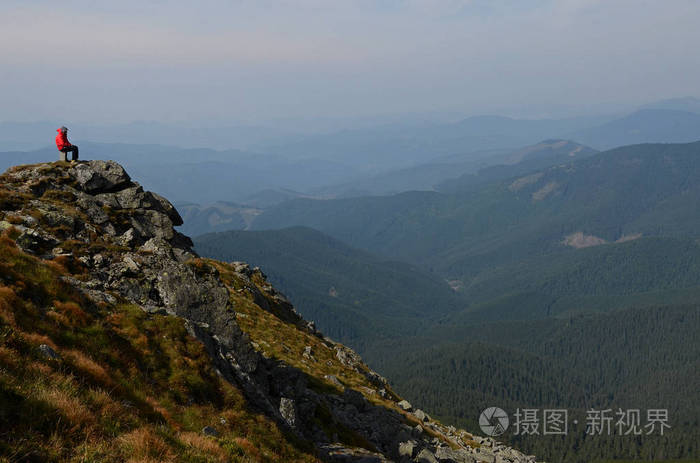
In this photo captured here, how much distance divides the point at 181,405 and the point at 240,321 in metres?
30.5

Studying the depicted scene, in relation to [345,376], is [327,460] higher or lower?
higher

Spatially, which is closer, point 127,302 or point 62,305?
point 62,305

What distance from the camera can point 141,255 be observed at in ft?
92.6

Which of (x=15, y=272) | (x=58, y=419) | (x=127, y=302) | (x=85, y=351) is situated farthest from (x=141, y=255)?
(x=58, y=419)

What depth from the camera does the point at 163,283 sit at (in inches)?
1000

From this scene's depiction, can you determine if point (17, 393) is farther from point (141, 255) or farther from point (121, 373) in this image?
point (141, 255)

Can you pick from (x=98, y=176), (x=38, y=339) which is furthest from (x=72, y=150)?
(x=38, y=339)

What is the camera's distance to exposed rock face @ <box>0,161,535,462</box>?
23.5 m

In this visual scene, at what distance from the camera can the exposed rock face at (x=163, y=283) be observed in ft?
77.2

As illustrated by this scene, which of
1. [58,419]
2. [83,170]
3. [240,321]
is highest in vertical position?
[83,170]

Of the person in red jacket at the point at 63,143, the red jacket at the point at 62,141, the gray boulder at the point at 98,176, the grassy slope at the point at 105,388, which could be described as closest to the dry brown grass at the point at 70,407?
the grassy slope at the point at 105,388

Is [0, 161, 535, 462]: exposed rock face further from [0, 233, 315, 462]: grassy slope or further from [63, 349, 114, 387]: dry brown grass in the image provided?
[63, 349, 114, 387]: dry brown grass

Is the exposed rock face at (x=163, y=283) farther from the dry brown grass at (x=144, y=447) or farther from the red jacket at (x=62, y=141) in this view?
the dry brown grass at (x=144, y=447)

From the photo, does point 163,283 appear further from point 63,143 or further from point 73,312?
point 63,143
